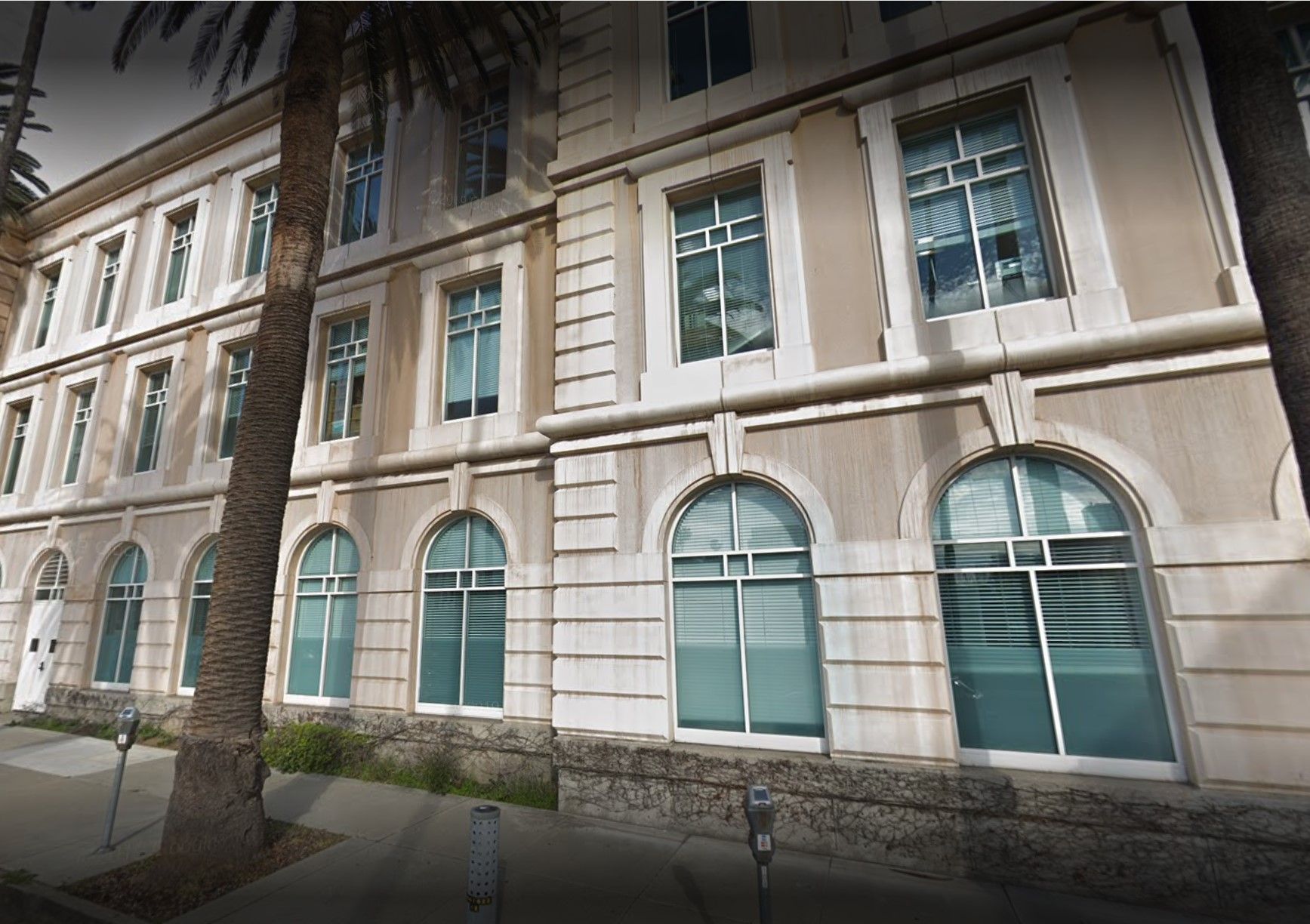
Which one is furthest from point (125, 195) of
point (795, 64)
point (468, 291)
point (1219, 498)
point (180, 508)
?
point (1219, 498)

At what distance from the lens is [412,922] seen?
5.03 metres

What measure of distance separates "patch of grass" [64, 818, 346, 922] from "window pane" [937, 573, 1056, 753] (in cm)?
735

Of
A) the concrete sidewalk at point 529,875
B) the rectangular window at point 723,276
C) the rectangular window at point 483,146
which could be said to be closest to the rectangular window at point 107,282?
the rectangular window at point 483,146

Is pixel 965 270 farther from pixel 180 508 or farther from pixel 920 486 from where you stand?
pixel 180 508

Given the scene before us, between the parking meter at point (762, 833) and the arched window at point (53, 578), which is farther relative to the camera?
the arched window at point (53, 578)

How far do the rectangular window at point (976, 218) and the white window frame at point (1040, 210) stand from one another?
17 centimetres

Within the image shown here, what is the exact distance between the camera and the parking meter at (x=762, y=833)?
394 cm

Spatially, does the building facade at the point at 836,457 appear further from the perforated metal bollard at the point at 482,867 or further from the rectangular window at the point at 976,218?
the perforated metal bollard at the point at 482,867

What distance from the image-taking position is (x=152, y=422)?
15.0 m

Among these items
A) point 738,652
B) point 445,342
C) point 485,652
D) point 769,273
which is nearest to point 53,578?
point 445,342

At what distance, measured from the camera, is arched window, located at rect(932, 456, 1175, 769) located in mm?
5930

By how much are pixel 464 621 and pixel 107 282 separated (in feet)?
56.5

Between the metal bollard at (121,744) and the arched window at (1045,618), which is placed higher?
the arched window at (1045,618)

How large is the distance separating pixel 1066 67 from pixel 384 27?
11.1 meters
